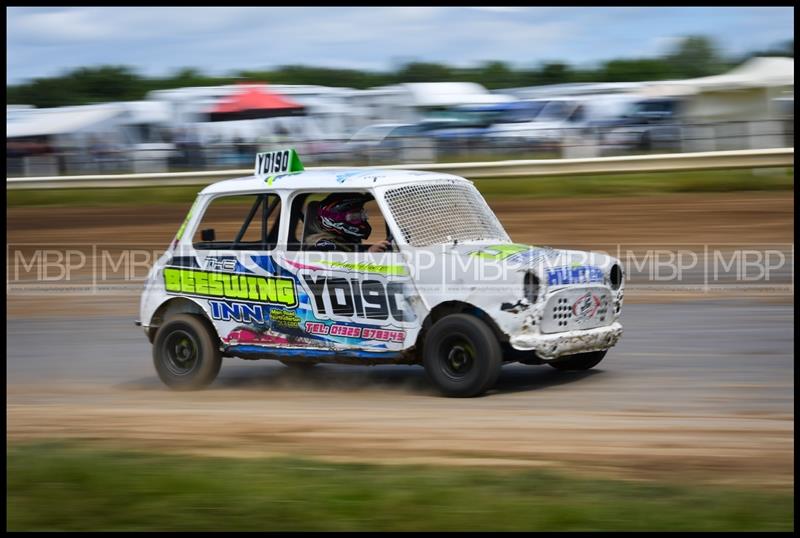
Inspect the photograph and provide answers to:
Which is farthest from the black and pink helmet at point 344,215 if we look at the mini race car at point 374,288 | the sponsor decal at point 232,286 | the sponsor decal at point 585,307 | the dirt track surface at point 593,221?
the dirt track surface at point 593,221

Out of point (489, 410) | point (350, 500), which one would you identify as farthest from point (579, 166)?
point (350, 500)

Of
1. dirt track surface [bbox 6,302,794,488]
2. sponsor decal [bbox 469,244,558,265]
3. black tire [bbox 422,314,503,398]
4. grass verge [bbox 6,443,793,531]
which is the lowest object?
dirt track surface [bbox 6,302,794,488]

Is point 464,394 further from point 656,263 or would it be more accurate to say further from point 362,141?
point 362,141

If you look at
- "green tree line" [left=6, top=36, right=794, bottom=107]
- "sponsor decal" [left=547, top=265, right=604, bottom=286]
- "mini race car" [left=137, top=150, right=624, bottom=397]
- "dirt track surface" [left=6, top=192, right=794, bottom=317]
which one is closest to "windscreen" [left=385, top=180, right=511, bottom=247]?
"mini race car" [left=137, top=150, right=624, bottom=397]

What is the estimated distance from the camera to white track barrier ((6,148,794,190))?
21.7 metres

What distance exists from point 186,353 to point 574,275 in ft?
10.5

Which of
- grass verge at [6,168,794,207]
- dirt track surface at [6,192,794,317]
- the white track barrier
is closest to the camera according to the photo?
dirt track surface at [6,192,794,317]

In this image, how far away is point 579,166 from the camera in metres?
22.7

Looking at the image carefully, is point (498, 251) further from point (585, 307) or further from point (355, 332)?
point (355, 332)

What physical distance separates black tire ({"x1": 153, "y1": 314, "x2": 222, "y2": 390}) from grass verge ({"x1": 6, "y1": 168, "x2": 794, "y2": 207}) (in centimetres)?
1352

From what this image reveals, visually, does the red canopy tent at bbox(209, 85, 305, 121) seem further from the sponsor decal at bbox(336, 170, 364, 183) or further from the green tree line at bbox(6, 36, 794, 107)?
the sponsor decal at bbox(336, 170, 364, 183)

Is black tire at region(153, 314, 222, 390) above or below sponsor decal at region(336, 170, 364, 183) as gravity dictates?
below

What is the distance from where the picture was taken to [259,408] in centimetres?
813

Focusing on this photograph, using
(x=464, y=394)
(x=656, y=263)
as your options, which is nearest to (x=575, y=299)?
(x=464, y=394)
